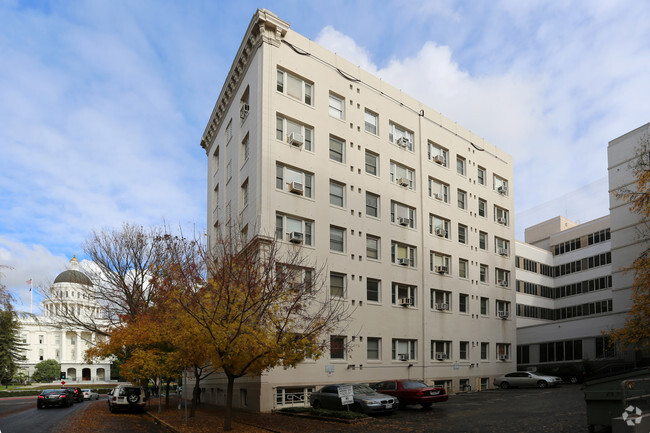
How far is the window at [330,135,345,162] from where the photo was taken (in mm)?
33031

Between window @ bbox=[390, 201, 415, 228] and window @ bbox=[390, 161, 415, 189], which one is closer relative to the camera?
window @ bbox=[390, 201, 415, 228]

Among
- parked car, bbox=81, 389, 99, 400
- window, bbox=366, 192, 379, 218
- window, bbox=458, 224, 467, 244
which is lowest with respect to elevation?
parked car, bbox=81, 389, 99, 400

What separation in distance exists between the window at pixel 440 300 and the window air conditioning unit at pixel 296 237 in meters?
13.0

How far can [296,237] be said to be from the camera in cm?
2933

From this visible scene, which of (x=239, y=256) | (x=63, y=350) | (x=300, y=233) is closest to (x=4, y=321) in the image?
(x=239, y=256)

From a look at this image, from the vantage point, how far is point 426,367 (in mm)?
36031

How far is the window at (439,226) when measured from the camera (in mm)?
38938

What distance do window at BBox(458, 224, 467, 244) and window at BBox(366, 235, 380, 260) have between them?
1002cm

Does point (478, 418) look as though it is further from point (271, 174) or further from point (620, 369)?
point (620, 369)

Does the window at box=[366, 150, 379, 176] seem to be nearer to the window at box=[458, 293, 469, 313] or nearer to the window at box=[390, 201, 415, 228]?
the window at box=[390, 201, 415, 228]

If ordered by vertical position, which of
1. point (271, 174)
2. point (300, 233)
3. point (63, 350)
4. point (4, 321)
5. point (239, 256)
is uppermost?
point (271, 174)

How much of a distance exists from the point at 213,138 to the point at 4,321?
2169 centimetres

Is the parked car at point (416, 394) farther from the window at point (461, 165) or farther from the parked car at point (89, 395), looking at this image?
the parked car at point (89, 395)

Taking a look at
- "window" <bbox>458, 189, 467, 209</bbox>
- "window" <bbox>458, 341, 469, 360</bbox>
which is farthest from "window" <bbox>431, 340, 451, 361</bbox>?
"window" <bbox>458, 189, 467, 209</bbox>
